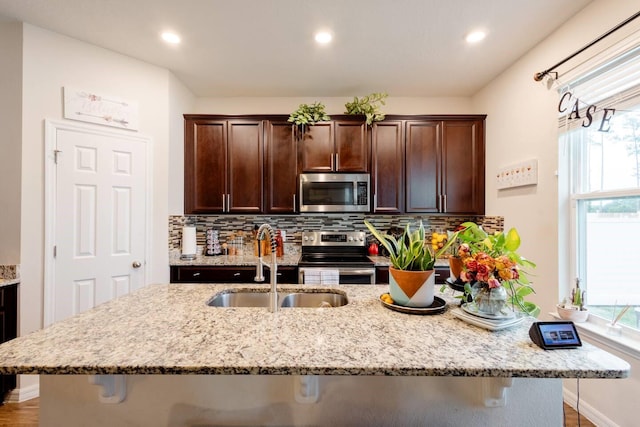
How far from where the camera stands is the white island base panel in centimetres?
102

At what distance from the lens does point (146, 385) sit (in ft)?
3.37

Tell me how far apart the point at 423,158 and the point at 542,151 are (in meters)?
1.01

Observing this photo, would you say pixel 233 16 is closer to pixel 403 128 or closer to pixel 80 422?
pixel 403 128

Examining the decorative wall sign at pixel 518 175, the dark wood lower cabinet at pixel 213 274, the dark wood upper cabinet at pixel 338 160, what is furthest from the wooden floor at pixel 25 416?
the dark wood upper cabinet at pixel 338 160

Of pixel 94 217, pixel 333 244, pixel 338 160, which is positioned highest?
pixel 338 160

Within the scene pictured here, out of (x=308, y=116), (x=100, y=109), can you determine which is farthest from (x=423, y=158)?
(x=100, y=109)

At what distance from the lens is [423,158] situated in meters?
2.94

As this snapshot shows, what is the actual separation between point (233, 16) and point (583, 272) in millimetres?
3037

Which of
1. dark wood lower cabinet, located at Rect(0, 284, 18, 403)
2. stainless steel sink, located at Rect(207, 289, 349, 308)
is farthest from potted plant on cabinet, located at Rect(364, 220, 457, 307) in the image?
dark wood lower cabinet, located at Rect(0, 284, 18, 403)

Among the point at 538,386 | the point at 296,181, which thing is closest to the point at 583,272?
the point at 538,386

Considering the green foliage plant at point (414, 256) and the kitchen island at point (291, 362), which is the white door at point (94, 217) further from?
the green foliage plant at point (414, 256)

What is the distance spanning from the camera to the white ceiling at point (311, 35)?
6.05 feet

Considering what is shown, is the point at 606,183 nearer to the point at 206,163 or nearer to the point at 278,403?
the point at 278,403

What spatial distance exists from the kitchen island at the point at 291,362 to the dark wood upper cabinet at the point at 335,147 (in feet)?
6.43
